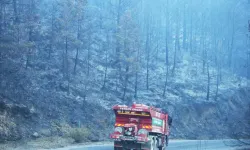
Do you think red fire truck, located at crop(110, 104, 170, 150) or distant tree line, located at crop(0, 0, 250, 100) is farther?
distant tree line, located at crop(0, 0, 250, 100)

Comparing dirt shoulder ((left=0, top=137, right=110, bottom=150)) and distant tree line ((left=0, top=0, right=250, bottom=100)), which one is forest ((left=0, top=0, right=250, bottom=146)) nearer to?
distant tree line ((left=0, top=0, right=250, bottom=100))

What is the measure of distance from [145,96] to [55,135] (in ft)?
53.2

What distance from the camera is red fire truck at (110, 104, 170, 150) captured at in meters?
18.7

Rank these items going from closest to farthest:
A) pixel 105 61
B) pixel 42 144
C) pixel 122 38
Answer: pixel 42 144
pixel 122 38
pixel 105 61

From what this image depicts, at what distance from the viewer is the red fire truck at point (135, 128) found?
1866cm

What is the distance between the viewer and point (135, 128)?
1908 cm

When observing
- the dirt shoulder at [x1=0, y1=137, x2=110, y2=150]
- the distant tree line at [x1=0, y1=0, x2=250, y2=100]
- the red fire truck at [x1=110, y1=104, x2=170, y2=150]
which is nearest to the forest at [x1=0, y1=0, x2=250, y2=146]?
the distant tree line at [x1=0, y1=0, x2=250, y2=100]

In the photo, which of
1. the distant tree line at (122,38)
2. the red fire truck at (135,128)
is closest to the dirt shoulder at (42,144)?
the red fire truck at (135,128)

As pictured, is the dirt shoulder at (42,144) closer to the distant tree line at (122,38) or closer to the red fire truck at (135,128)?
the red fire truck at (135,128)

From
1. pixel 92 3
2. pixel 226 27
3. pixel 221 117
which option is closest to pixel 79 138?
pixel 221 117

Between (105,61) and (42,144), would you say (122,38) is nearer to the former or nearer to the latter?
(105,61)

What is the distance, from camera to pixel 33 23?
30.9 m

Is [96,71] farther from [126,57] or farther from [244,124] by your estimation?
[244,124]

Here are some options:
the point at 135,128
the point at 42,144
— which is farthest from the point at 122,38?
the point at 135,128
